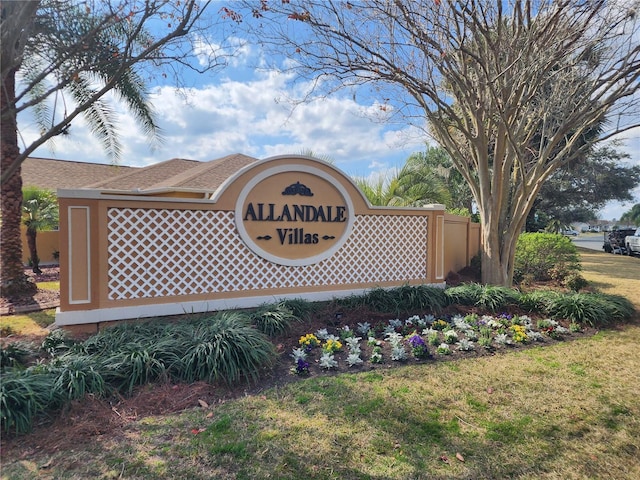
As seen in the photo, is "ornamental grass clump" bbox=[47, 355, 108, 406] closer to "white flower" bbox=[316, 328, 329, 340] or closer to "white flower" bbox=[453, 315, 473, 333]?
"white flower" bbox=[316, 328, 329, 340]

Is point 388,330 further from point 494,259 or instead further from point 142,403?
point 494,259

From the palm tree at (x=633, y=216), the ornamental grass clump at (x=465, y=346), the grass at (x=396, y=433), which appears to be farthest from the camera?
the palm tree at (x=633, y=216)

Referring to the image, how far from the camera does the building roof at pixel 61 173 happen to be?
49.5 feet

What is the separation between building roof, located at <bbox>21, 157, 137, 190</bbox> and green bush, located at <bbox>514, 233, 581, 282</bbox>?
48.2 feet

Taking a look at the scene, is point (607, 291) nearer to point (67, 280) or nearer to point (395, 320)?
point (395, 320)

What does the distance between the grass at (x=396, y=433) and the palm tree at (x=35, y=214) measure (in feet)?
32.6

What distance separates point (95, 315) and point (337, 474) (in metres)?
4.30

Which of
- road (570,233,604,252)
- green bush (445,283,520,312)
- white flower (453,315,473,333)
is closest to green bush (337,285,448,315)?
green bush (445,283,520,312)

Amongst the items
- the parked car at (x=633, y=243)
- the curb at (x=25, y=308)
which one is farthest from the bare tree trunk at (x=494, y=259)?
the parked car at (x=633, y=243)

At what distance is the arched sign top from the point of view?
6316mm

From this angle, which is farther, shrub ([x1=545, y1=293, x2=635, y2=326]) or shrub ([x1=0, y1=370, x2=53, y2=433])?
shrub ([x1=545, y1=293, x2=635, y2=326])

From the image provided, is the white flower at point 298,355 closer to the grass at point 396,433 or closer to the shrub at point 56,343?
the grass at point 396,433

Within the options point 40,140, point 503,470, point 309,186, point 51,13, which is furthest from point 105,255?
point 503,470

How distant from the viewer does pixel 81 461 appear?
8.49ft
